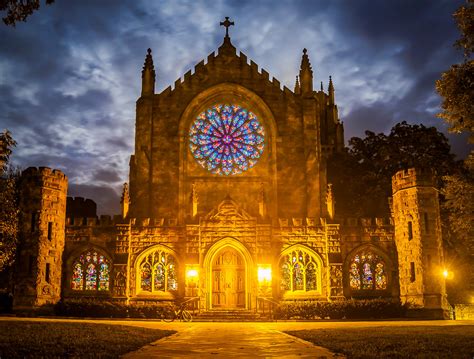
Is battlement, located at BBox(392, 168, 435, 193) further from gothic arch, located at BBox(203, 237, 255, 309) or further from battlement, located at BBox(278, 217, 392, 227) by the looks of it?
gothic arch, located at BBox(203, 237, 255, 309)

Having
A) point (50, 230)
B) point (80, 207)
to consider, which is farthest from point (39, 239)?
point (80, 207)

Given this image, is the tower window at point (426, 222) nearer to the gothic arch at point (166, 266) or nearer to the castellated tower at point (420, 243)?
the castellated tower at point (420, 243)

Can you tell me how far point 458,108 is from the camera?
19.0 meters

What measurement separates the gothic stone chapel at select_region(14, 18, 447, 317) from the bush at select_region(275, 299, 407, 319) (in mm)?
→ 2262

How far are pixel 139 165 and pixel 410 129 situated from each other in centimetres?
2064

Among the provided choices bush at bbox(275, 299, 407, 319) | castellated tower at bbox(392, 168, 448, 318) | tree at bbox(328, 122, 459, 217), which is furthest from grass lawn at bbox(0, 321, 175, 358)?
tree at bbox(328, 122, 459, 217)

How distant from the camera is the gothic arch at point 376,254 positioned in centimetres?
3191

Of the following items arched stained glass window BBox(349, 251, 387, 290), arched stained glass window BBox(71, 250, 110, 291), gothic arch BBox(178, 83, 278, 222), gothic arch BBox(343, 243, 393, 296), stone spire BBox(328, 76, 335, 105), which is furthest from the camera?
stone spire BBox(328, 76, 335, 105)

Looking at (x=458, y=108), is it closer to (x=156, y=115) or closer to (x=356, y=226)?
(x=356, y=226)

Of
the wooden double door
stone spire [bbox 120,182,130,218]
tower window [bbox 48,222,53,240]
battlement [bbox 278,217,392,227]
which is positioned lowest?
the wooden double door

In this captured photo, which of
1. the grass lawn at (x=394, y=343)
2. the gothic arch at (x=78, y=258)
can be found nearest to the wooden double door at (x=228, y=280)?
the gothic arch at (x=78, y=258)

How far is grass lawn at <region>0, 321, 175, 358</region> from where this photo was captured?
1191 cm

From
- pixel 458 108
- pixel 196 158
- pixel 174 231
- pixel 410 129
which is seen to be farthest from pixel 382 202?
pixel 458 108

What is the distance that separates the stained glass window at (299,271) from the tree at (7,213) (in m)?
15.1
